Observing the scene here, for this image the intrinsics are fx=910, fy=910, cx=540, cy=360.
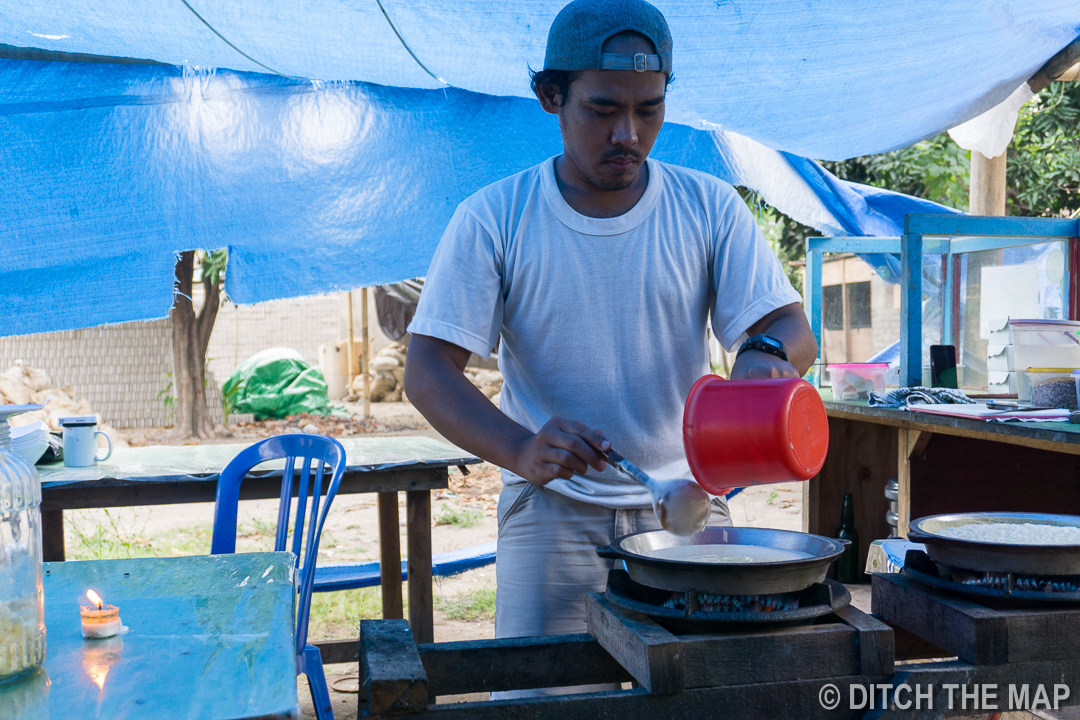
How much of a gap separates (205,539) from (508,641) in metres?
5.48

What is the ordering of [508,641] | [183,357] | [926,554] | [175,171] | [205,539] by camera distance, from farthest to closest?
[183,357]
[205,539]
[175,171]
[926,554]
[508,641]

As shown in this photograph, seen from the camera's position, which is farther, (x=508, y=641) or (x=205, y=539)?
(x=205, y=539)

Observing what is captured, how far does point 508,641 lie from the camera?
1.34 metres

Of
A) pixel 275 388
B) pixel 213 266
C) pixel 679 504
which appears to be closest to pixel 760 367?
pixel 679 504

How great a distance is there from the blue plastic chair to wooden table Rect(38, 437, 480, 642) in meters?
0.23

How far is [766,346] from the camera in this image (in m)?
1.51

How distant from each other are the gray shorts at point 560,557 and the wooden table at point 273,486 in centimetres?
153

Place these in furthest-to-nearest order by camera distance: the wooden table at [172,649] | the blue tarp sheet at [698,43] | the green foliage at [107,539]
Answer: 1. the green foliage at [107,539]
2. the blue tarp sheet at [698,43]
3. the wooden table at [172,649]

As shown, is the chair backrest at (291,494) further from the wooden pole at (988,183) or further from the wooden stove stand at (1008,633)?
the wooden pole at (988,183)

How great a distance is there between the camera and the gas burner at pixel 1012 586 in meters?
1.25

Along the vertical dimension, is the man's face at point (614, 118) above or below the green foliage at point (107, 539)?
above

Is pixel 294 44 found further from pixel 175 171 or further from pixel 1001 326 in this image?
pixel 1001 326

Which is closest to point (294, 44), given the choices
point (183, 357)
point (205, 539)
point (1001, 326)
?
point (1001, 326)

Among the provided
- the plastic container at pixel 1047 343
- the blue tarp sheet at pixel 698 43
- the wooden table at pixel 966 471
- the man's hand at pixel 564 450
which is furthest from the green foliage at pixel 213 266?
the man's hand at pixel 564 450
